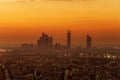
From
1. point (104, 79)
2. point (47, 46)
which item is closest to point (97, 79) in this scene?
point (104, 79)

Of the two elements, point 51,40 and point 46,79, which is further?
point 51,40

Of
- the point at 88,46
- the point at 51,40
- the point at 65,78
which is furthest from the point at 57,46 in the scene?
the point at 65,78

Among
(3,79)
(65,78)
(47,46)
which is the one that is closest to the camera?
(3,79)

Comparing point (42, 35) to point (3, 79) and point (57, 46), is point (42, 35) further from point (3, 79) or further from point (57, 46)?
point (3, 79)

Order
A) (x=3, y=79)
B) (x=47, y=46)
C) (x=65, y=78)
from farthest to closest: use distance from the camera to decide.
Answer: (x=47, y=46), (x=65, y=78), (x=3, y=79)

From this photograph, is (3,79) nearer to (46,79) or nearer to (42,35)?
(46,79)

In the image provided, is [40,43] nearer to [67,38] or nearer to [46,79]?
[67,38]

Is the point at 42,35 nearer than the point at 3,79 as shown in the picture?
No

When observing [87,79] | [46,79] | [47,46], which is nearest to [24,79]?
[46,79]
